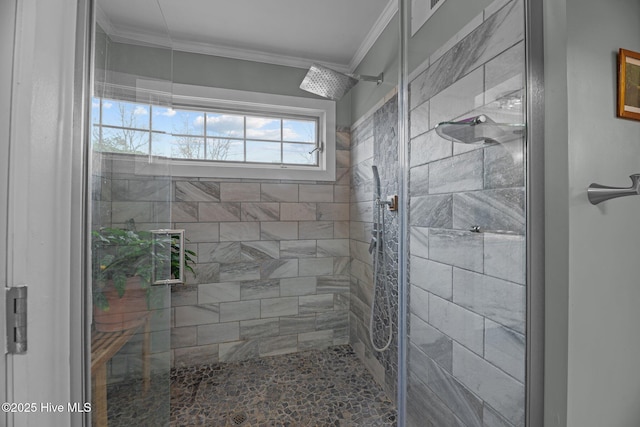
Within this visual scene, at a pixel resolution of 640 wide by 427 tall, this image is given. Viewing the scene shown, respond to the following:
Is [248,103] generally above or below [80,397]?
above

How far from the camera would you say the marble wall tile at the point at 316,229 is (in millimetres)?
2219

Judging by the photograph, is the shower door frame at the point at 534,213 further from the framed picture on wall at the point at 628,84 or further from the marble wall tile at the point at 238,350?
the marble wall tile at the point at 238,350

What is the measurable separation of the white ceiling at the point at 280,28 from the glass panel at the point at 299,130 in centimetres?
43

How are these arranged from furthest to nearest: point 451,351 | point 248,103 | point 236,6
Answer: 1. point 248,103
2. point 236,6
3. point 451,351

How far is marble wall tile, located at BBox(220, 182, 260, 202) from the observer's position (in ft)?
6.80

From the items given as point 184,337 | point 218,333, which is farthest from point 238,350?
point 184,337

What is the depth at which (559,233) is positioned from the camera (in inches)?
27.5

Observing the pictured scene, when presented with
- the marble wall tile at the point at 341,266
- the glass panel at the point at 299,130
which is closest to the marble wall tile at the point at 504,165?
the marble wall tile at the point at 341,266

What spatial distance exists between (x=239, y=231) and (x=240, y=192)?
0.95ft

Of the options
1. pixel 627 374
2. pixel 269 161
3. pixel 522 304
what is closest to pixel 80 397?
pixel 522 304

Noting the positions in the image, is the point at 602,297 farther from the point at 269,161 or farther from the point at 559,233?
the point at 269,161

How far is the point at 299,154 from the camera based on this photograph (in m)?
2.29

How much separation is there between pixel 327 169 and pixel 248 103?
0.77 meters

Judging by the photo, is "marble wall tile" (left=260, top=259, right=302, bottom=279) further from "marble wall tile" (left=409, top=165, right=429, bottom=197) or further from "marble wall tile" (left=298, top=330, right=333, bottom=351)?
"marble wall tile" (left=409, top=165, right=429, bottom=197)
